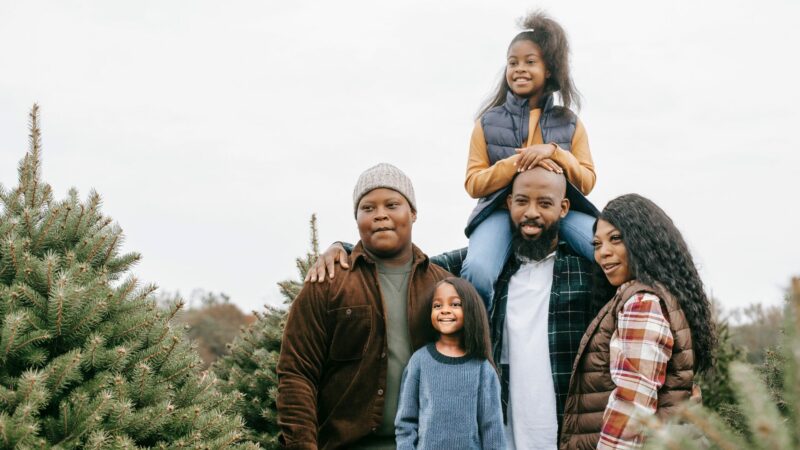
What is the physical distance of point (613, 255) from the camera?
406cm

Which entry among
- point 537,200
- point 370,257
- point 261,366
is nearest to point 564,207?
point 537,200

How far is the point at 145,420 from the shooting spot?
130 inches

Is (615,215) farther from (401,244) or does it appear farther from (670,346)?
(401,244)

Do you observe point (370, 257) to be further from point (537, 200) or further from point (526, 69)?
point (526, 69)

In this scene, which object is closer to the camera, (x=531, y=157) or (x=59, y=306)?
(x=59, y=306)

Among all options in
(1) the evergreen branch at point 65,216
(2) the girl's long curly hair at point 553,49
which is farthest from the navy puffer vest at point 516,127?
(1) the evergreen branch at point 65,216

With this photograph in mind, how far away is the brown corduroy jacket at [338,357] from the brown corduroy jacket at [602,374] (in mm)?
863

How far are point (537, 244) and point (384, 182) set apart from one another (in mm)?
1052

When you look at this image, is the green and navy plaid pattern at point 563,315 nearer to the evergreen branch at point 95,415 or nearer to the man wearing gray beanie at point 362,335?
the man wearing gray beanie at point 362,335

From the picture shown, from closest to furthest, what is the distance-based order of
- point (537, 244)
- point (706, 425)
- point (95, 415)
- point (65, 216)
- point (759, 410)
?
1. point (759, 410)
2. point (706, 425)
3. point (95, 415)
4. point (65, 216)
5. point (537, 244)

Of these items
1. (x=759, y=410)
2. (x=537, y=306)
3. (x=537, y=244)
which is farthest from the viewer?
(x=537, y=244)

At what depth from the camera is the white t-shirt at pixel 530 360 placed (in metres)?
4.31

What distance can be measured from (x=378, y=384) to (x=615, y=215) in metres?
1.55

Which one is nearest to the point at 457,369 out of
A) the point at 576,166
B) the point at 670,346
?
the point at 670,346
